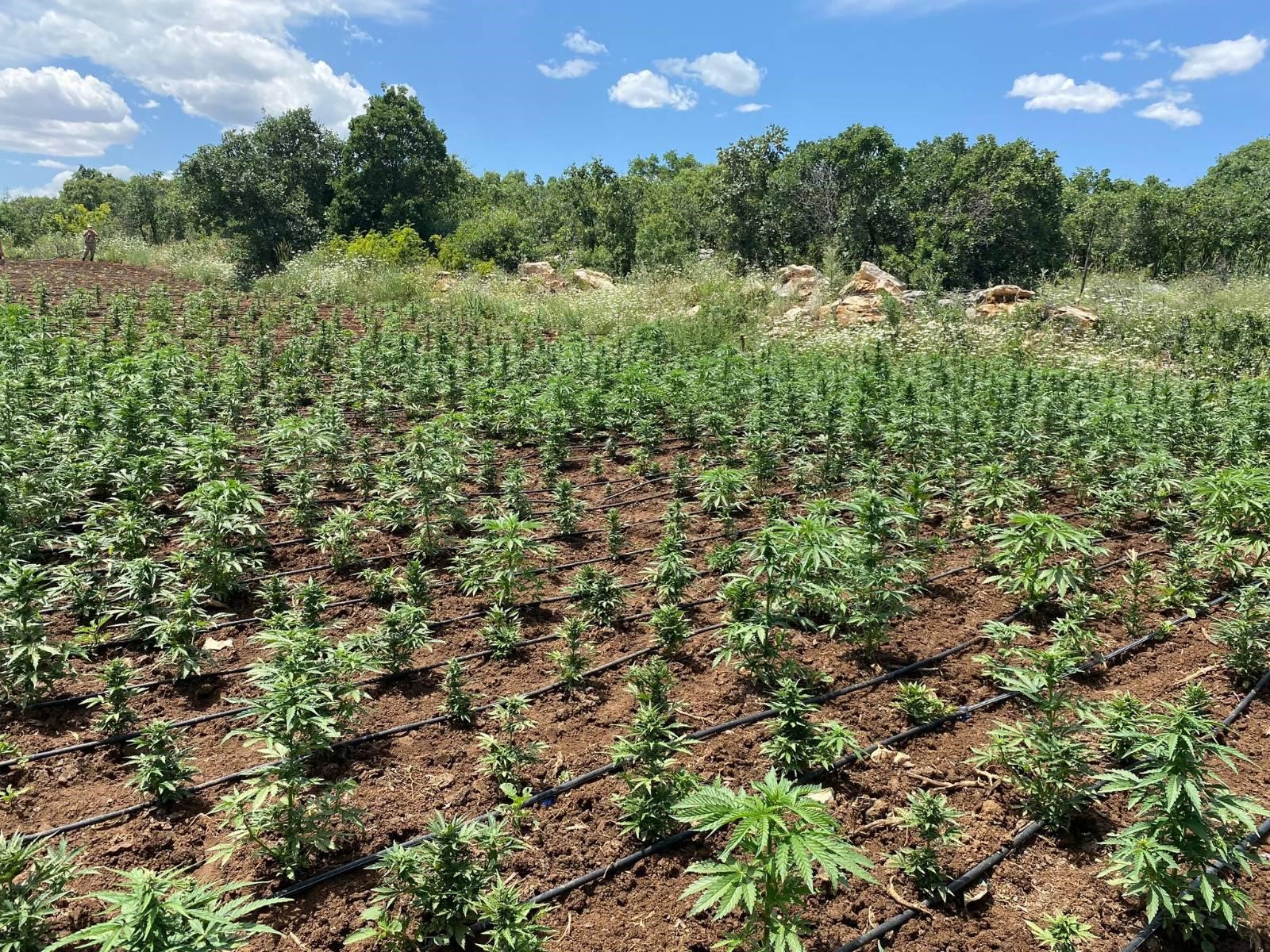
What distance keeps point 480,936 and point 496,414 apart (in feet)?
16.5

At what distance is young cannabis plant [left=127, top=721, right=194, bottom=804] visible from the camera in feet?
8.61

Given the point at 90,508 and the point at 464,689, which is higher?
the point at 90,508

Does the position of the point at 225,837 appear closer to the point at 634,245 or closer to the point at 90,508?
the point at 90,508

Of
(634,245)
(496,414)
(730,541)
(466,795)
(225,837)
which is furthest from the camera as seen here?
(634,245)

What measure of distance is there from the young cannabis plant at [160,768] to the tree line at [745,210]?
15637 mm

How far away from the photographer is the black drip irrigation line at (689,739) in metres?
2.37

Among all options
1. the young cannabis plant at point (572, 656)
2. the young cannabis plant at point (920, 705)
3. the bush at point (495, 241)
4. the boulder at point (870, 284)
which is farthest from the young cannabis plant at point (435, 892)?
the bush at point (495, 241)

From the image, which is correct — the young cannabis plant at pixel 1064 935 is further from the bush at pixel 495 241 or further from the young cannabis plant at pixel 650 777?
the bush at pixel 495 241

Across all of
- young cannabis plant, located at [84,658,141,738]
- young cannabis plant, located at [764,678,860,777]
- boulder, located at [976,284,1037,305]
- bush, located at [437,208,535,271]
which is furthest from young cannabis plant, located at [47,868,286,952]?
bush, located at [437,208,535,271]

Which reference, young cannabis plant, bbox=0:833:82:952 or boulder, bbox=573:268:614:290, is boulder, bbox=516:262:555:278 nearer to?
boulder, bbox=573:268:614:290

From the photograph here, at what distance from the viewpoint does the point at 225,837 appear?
99.4 inches

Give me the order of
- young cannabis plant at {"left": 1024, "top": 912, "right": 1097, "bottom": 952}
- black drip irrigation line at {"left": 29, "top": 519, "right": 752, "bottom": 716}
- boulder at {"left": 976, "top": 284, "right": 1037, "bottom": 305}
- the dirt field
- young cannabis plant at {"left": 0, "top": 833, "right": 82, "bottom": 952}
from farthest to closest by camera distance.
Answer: boulder at {"left": 976, "top": 284, "right": 1037, "bottom": 305} → black drip irrigation line at {"left": 29, "top": 519, "right": 752, "bottom": 716} → the dirt field → young cannabis plant at {"left": 1024, "top": 912, "right": 1097, "bottom": 952} → young cannabis plant at {"left": 0, "top": 833, "right": 82, "bottom": 952}

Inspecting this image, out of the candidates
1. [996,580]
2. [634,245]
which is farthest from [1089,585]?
[634,245]

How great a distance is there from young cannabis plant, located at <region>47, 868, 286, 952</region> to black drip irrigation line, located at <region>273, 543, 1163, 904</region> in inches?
22.8
